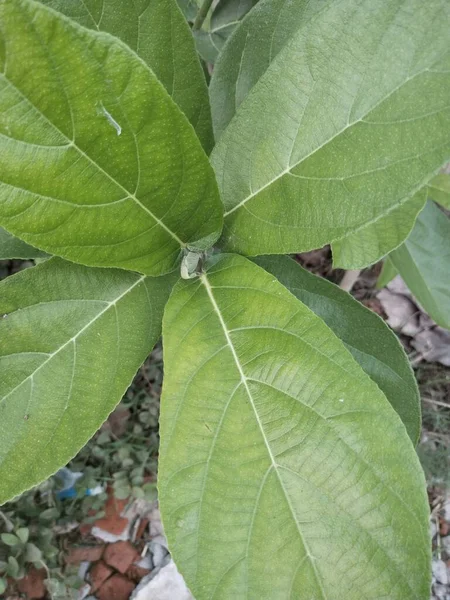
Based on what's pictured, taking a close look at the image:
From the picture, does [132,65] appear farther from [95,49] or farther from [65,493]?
[65,493]

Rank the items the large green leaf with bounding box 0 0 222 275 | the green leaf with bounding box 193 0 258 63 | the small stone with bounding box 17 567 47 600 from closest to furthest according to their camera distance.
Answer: the large green leaf with bounding box 0 0 222 275
the green leaf with bounding box 193 0 258 63
the small stone with bounding box 17 567 47 600

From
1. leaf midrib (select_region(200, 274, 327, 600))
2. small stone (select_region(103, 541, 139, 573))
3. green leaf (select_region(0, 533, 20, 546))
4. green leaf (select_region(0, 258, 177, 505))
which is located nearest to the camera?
leaf midrib (select_region(200, 274, 327, 600))

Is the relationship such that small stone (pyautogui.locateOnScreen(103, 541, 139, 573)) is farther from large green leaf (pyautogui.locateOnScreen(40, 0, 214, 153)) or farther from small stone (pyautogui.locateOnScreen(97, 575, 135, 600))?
large green leaf (pyautogui.locateOnScreen(40, 0, 214, 153))

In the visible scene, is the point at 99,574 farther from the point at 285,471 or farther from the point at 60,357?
the point at 285,471

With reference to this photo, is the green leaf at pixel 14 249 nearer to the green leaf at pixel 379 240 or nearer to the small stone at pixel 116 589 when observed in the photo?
the green leaf at pixel 379 240

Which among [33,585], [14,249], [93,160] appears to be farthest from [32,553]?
[93,160]

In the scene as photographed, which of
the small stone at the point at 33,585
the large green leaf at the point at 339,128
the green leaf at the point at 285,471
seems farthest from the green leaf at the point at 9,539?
the large green leaf at the point at 339,128

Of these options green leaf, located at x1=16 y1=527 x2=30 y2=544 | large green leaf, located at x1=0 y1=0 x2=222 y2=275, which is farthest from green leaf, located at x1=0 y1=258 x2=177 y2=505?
green leaf, located at x1=16 y1=527 x2=30 y2=544

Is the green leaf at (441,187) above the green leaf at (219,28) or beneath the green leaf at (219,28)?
beneath
